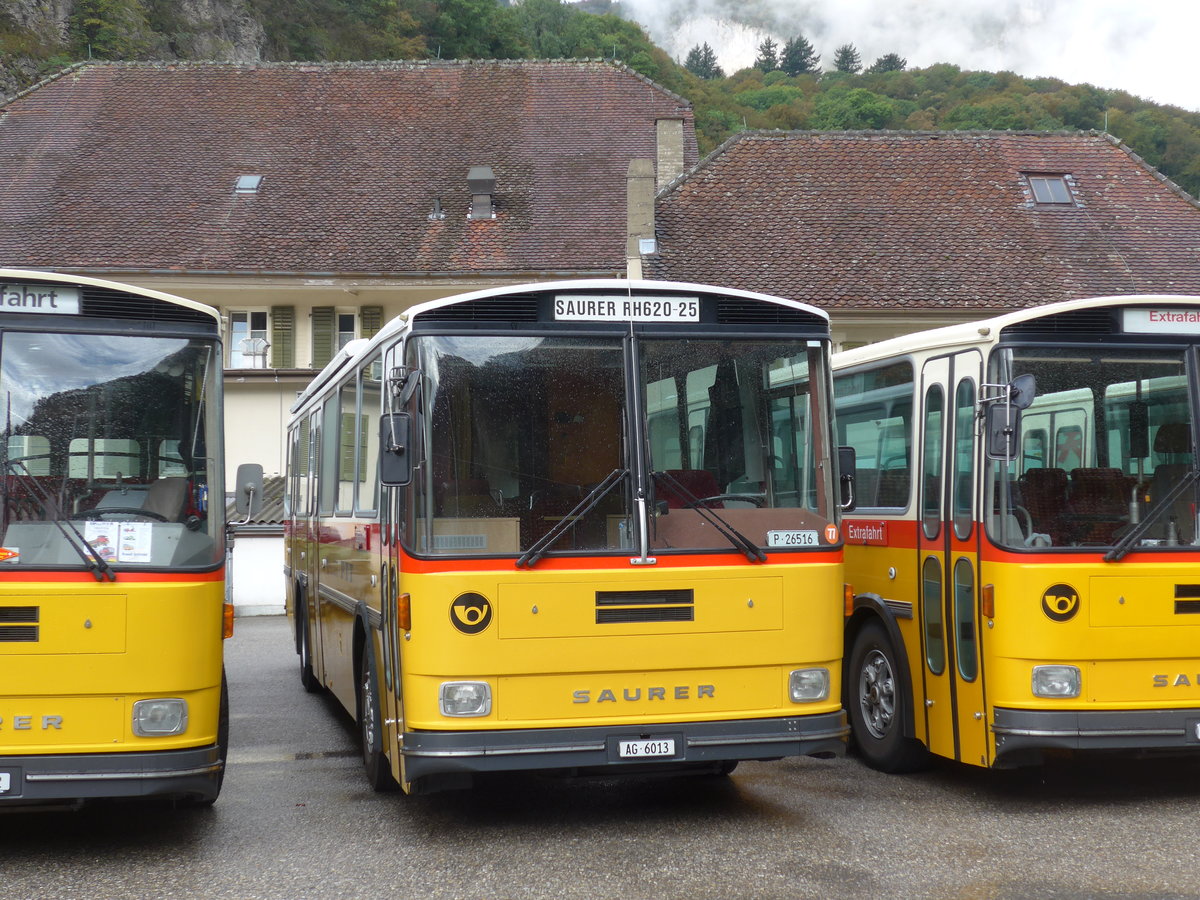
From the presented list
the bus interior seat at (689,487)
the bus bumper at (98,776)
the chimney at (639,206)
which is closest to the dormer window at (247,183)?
the chimney at (639,206)

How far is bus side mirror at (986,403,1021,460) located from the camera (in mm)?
7773

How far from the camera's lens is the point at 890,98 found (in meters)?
78.4

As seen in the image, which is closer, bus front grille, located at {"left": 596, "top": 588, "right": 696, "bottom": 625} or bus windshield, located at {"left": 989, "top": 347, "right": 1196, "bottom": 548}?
bus front grille, located at {"left": 596, "top": 588, "right": 696, "bottom": 625}

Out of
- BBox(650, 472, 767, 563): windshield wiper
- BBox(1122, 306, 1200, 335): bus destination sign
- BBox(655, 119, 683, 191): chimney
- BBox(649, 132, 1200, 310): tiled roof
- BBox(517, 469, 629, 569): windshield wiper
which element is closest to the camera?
BBox(517, 469, 629, 569): windshield wiper

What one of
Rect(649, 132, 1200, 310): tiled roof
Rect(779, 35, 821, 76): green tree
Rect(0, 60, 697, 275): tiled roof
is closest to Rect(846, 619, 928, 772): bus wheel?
Rect(649, 132, 1200, 310): tiled roof

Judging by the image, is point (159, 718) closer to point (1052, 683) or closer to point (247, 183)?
point (1052, 683)

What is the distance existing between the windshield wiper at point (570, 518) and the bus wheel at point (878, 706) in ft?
9.55

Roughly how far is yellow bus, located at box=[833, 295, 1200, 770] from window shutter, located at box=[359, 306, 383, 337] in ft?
83.9

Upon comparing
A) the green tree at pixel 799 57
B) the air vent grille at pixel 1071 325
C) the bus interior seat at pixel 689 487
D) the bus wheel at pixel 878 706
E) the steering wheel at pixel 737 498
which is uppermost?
the green tree at pixel 799 57

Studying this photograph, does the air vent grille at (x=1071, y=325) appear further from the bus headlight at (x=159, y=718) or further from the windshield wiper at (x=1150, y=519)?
the bus headlight at (x=159, y=718)

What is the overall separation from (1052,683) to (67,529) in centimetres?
533

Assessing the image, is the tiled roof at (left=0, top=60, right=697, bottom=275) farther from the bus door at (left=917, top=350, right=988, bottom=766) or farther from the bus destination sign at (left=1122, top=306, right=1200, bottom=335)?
the bus destination sign at (left=1122, top=306, right=1200, bottom=335)

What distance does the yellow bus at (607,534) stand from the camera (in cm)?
732

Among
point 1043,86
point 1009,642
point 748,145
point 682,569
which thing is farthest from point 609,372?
point 1043,86
